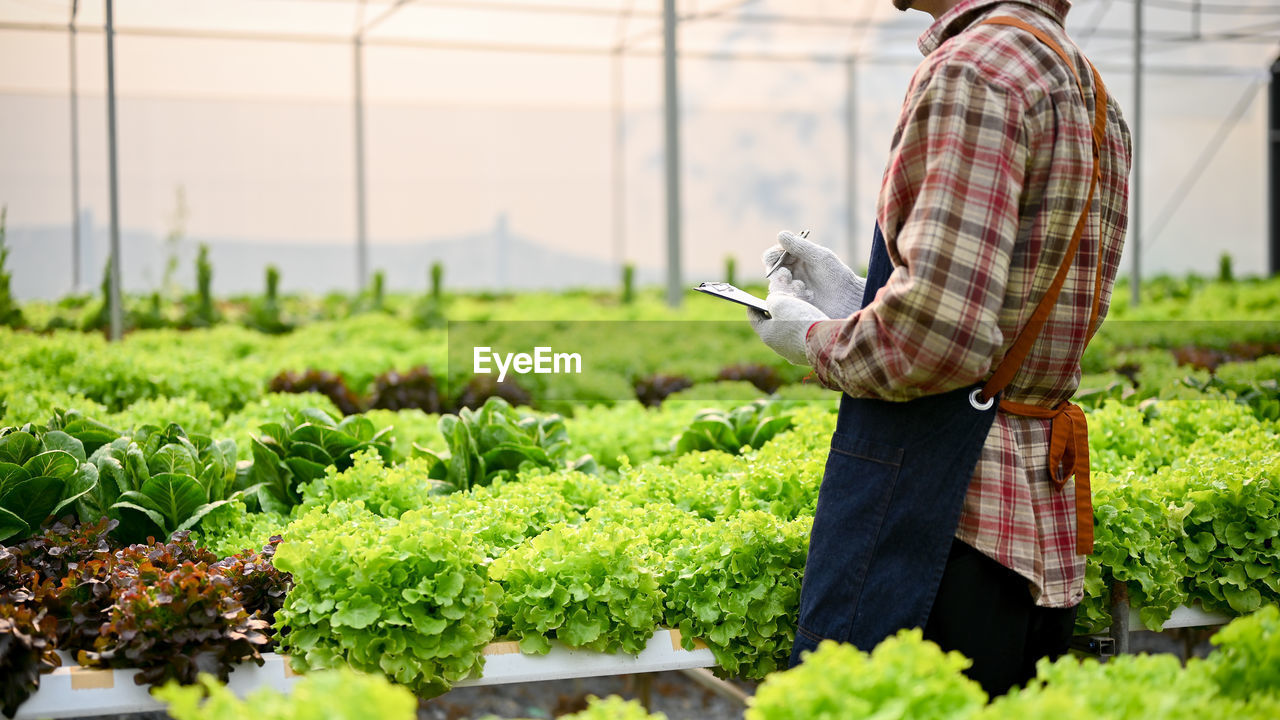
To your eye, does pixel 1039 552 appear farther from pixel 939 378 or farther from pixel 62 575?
pixel 62 575

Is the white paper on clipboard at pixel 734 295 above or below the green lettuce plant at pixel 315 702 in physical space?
above

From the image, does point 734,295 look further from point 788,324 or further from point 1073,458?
point 1073,458

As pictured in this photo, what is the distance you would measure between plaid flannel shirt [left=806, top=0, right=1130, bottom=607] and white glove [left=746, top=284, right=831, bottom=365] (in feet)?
0.11

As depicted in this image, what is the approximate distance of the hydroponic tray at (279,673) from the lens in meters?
1.97

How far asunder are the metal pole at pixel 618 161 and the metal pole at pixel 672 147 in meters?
7.57

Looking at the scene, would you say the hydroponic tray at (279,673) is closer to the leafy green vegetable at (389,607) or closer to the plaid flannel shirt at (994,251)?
the leafy green vegetable at (389,607)

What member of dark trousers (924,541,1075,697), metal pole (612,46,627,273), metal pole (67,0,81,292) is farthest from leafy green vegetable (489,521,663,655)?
metal pole (612,46,627,273)

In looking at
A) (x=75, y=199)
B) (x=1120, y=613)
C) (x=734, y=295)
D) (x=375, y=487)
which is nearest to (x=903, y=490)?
(x=734, y=295)

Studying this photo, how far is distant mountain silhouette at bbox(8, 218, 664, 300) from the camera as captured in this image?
12.2m

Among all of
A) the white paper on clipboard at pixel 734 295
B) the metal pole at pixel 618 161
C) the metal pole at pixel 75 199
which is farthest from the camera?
the metal pole at pixel 618 161

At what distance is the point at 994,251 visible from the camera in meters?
1.52

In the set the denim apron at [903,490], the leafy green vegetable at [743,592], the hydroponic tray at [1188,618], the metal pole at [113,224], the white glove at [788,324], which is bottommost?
the hydroponic tray at [1188,618]

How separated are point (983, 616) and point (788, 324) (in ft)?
1.87

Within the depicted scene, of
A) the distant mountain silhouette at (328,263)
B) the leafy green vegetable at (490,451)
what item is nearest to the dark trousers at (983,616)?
the leafy green vegetable at (490,451)
